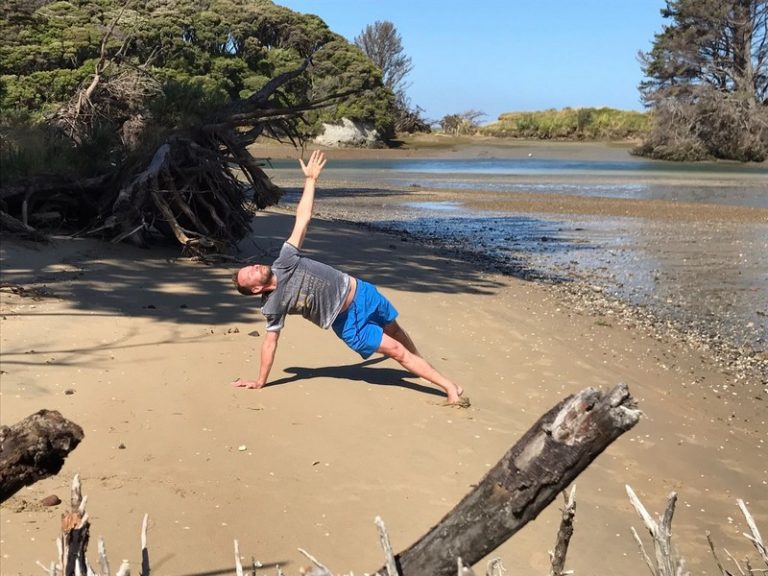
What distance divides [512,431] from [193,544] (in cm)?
263

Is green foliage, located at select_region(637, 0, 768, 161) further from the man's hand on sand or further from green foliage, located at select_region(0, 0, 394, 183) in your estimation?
Result: the man's hand on sand

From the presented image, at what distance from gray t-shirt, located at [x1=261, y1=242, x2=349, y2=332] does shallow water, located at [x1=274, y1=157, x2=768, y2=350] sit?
5837mm

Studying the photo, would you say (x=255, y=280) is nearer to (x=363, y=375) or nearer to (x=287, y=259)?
(x=287, y=259)

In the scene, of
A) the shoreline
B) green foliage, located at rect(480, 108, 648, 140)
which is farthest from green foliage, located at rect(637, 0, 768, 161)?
the shoreline

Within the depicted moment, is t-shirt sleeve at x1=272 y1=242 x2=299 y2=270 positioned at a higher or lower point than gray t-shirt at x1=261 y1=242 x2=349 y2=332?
higher

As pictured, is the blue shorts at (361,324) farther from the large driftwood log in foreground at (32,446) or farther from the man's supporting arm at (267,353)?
the large driftwood log in foreground at (32,446)

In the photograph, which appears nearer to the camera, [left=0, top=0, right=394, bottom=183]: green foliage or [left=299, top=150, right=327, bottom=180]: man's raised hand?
[left=299, top=150, right=327, bottom=180]: man's raised hand

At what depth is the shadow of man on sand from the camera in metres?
6.92

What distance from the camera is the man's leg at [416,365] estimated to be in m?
6.50

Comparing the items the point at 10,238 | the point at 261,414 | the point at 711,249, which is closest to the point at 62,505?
the point at 261,414

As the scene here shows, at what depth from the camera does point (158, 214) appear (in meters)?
11.0

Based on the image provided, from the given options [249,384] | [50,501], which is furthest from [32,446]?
[249,384]

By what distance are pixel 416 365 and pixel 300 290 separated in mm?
1031

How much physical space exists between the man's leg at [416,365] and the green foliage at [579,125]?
234ft
